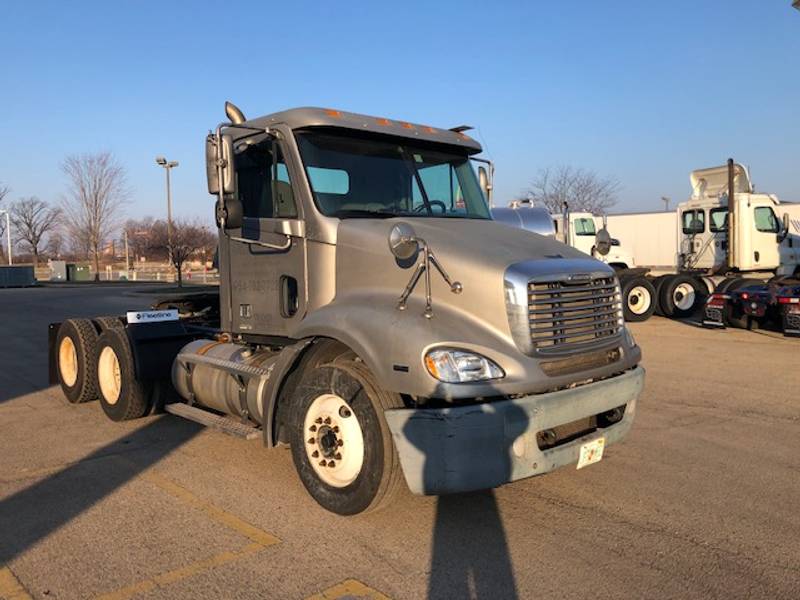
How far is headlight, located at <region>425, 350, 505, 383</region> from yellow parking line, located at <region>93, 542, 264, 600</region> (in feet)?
4.89

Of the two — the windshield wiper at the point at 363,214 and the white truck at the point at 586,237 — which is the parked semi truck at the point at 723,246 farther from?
the windshield wiper at the point at 363,214

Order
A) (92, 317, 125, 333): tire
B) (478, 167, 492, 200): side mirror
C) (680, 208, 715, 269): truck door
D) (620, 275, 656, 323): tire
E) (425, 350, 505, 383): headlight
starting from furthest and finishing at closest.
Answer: (680, 208, 715, 269): truck door < (620, 275, 656, 323): tire < (92, 317, 125, 333): tire < (478, 167, 492, 200): side mirror < (425, 350, 505, 383): headlight

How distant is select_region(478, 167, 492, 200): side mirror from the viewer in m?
6.16

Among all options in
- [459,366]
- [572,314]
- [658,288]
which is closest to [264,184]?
[459,366]

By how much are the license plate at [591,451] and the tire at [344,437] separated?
46.0 inches

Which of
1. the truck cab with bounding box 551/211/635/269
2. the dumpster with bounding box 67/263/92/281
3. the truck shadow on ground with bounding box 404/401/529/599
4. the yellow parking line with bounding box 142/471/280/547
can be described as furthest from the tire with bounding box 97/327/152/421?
the dumpster with bounding box 67/263/92/281

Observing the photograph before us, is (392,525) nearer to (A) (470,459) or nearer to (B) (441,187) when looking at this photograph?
(A) (470,459)

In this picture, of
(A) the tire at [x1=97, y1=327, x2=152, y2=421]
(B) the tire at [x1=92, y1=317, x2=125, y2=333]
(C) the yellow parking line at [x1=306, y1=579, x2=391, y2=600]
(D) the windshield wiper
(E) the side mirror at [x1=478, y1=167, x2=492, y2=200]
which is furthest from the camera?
(B) the tire at [x1=92, y1=317, x2=125, y2=333]

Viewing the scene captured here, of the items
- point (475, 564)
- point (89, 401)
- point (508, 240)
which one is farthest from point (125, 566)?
point (89, 401)

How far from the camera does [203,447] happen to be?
6.12m

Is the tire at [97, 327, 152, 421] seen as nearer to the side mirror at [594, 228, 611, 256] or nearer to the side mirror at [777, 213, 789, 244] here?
the side mirror at [594, 228, 611, 256]

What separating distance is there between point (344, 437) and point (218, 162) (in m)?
2.27

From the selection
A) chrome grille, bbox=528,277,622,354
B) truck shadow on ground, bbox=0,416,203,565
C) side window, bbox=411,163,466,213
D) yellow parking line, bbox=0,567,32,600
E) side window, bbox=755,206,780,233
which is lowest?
yellow parking line, bbox=0,567,32,600

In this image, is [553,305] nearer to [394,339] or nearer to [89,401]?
[394,339]
